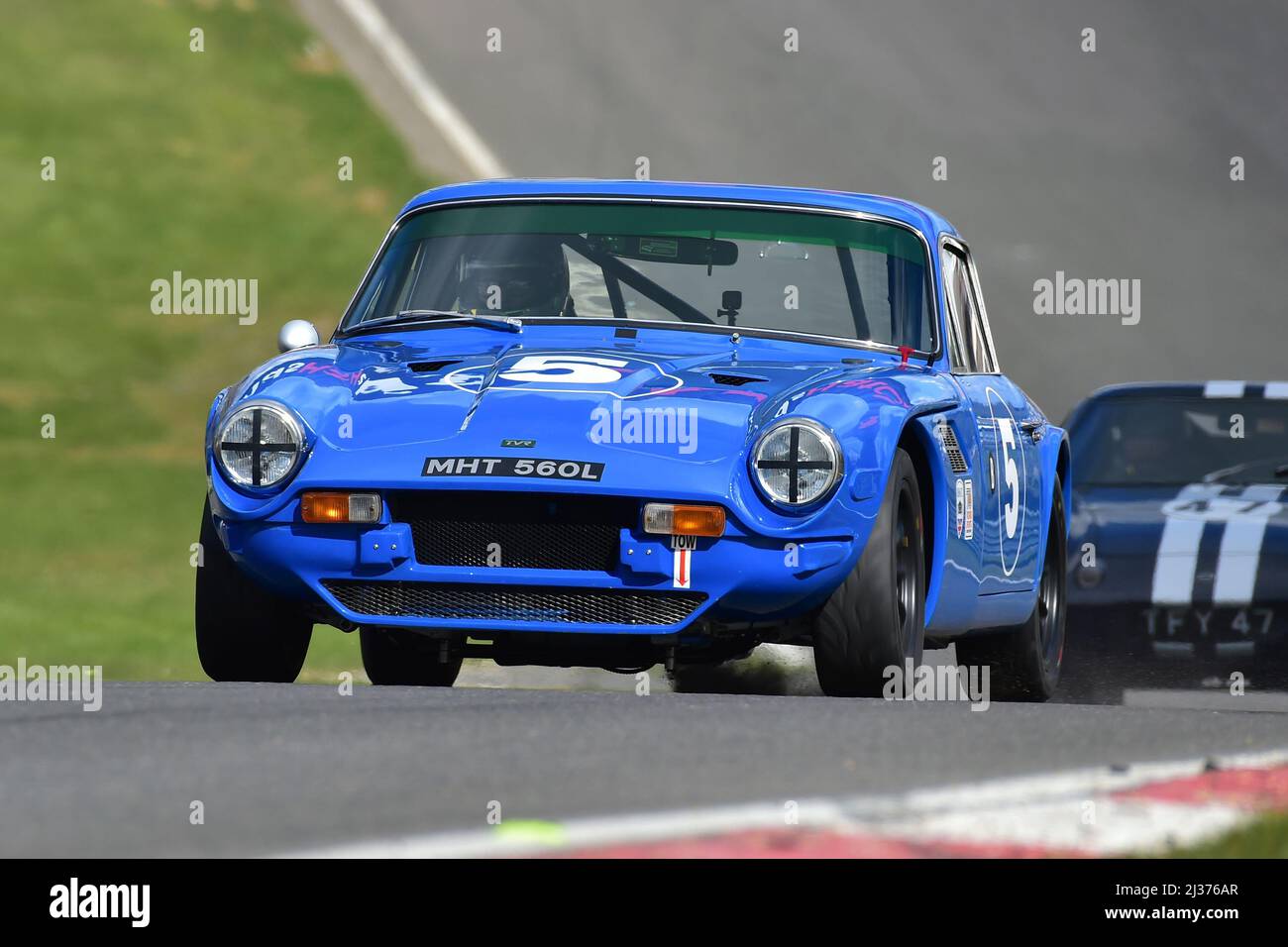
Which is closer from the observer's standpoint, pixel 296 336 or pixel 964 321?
pixel 296 336

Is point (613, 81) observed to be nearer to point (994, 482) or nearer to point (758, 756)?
point (994, 482)

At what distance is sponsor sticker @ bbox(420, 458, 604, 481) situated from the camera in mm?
6184

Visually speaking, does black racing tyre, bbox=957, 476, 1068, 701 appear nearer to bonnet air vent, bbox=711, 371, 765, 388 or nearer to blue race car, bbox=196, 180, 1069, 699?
blue race car, bbox=196, 180, 1069, 699

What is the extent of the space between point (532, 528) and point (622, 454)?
30 cm

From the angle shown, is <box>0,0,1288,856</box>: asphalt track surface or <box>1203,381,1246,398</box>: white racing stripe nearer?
<box>1203,381,1246,398</box>: white racing stripe

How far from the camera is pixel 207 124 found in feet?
83.1

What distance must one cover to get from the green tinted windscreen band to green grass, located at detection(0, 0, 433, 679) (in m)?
8.32

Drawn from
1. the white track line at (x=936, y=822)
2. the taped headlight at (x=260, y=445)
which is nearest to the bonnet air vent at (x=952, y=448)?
the taped headlight at (x=260, y=445)

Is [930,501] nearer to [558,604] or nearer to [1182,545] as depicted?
[558,604]

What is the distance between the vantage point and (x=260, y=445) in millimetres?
6523

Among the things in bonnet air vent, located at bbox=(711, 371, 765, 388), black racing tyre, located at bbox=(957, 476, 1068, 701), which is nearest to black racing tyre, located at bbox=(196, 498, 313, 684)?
bonnet air vent, located at bbox=(711, 371, 765, 388)

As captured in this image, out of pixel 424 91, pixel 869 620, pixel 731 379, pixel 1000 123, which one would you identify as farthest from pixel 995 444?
pixel 1000 123
